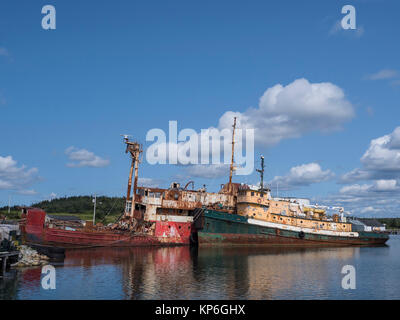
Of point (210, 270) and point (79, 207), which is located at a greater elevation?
point (79, 207)

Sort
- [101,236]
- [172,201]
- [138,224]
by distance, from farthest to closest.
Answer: [172,201] < [138,224] < [101,236]

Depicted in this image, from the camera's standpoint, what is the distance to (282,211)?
58281 mm

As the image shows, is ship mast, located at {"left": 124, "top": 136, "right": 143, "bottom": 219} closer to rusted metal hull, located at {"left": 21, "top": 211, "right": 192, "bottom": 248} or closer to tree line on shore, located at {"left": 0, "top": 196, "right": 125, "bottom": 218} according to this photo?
rusted metal hull, located at {"left": 21, "top": 211, "right": 192, "bottom": 248}

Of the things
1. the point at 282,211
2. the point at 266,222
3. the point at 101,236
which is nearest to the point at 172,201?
the point at 101,236

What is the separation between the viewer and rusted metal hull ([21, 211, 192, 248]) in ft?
142

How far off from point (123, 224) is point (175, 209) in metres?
7.69

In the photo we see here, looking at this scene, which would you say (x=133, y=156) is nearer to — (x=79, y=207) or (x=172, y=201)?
(x=172, y=201)

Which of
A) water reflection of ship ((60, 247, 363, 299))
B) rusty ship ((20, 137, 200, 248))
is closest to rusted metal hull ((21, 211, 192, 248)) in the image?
rusty ship ((20, 137, 200, 248))

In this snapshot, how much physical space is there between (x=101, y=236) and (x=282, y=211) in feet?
90.6
